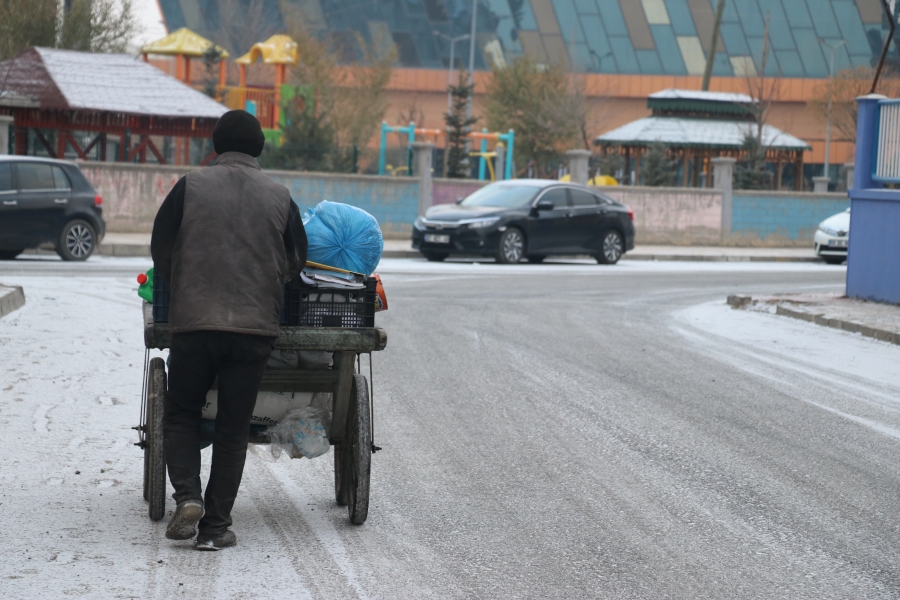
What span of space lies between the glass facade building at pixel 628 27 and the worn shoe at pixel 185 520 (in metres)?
67.9

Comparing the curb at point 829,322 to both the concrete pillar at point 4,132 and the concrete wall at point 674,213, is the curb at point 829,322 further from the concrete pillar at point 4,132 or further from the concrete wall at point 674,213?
the concrete wall at point 674,213

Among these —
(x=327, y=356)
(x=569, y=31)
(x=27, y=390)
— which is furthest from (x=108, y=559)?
(x=569, y=31)

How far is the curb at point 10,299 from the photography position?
13.1 m

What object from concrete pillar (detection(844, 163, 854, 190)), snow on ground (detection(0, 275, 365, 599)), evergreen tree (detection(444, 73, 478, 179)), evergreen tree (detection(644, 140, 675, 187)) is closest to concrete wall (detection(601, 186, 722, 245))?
concrete pillar (detection(844, 163, 854, 190))

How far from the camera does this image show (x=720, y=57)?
240ft

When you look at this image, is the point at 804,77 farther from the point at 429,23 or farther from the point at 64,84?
the point at 64,84

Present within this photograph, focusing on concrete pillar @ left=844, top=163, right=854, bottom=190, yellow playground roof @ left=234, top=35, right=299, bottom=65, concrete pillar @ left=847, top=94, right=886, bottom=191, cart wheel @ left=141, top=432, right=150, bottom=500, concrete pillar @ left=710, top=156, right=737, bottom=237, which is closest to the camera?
cart wheel @ left=141, top=432, right=150, bottom=500

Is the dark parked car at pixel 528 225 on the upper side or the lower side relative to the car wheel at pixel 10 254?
upper

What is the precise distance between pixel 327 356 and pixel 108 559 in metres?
1.36

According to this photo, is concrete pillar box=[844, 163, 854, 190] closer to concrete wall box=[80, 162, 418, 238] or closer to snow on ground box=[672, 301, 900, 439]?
concrete wall box=[80, 162, 418, 238]

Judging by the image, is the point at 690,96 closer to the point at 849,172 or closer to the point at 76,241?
the point at 849,172

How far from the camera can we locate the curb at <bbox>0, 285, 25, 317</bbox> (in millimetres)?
13141

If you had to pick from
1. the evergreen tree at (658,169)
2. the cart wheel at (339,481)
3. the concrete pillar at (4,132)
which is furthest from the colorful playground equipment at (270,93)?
the cart wheel at (339,481)

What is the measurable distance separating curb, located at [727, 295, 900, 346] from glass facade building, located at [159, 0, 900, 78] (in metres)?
55.6
